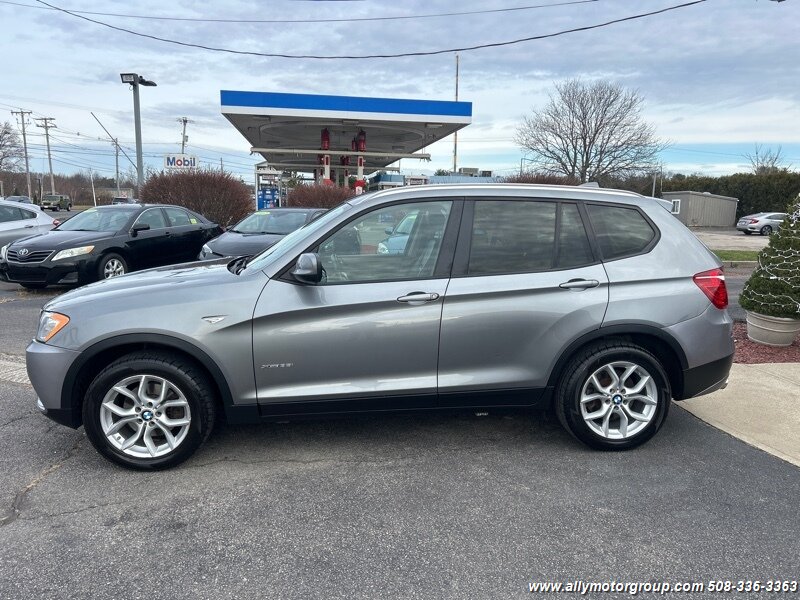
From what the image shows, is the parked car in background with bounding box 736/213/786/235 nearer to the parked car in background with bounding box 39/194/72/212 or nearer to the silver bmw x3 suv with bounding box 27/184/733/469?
the silver bmw x3 suv with bounding box 27/184/733/469

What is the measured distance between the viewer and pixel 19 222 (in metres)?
11.7

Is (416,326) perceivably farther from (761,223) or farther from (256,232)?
(761,223)

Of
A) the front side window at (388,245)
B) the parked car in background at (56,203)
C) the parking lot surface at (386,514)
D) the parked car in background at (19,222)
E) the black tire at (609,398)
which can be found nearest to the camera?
the parking lot surface at (386,514)

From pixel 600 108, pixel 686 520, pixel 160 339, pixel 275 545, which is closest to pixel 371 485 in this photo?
pixel 275 545

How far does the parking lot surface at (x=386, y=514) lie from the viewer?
2.54 meters

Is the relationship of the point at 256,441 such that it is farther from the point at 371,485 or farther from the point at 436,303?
the point at 436,303

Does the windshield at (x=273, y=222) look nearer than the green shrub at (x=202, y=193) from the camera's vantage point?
Yes

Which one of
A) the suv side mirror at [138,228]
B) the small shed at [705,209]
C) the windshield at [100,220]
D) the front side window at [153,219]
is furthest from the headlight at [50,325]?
the small shed at [705,209]

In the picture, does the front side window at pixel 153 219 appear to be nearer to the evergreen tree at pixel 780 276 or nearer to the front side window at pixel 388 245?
the front side window at pixel 388 245

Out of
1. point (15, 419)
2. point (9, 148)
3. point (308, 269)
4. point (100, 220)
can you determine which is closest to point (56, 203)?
point (9, 148)

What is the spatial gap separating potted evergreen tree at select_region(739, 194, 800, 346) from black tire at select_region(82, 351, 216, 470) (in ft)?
20.1

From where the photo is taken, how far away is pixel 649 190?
4606 cm

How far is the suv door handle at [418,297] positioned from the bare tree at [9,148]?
263 ft

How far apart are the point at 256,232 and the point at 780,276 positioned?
7745 mm
